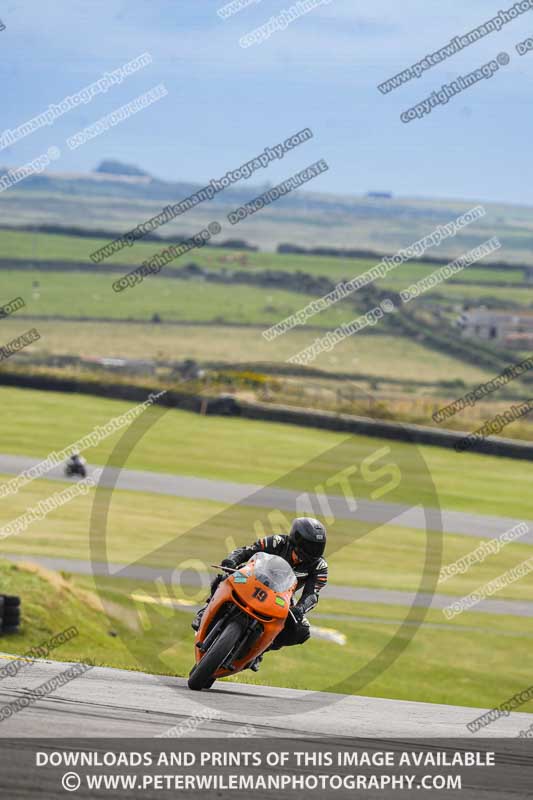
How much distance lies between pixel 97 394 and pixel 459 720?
46213 millimetres

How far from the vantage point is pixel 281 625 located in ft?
30.3

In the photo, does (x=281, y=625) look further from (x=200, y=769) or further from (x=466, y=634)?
(x=466, y=634)

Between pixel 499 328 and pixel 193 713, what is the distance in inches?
4666

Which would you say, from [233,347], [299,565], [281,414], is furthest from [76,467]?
[233,347]

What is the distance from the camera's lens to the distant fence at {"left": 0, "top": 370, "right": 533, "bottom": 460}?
4756 cm

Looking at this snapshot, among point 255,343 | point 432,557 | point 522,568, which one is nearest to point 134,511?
point 432,557

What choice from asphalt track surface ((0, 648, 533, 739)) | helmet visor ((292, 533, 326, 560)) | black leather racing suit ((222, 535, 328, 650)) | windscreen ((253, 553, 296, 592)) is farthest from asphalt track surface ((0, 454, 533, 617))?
windscreen ((253, 553, 296, 592))

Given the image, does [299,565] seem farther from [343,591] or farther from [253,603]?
[343,591]

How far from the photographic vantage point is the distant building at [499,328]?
397ft

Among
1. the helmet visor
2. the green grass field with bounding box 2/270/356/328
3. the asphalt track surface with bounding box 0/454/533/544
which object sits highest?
the helmet visor

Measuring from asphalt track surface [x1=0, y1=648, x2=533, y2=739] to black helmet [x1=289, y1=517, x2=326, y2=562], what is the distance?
1.17 m

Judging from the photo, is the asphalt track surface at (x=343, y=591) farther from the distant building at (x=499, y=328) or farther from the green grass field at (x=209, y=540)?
the distant building at (x=499, y=328)

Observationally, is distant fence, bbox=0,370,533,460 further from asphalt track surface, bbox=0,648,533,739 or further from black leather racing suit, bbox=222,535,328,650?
black leather racing suit, bbox=222,535,328,650

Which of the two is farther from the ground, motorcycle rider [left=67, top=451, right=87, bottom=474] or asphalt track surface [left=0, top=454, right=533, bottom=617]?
motorcycle rider [left=67, top=451, right=87, bottom=474]
